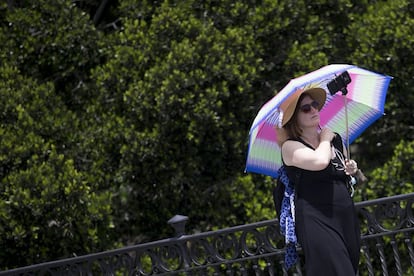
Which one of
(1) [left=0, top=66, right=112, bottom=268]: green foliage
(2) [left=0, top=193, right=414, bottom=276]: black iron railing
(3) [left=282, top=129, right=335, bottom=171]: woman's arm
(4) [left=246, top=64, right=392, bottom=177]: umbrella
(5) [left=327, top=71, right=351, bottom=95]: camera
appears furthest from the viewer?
(1) [left=0, top=66, right=112, bottom=268]: green foliage

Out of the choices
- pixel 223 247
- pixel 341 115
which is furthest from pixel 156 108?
pixel 341 115

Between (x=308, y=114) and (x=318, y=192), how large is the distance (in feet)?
1.41

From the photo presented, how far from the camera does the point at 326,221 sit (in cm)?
485

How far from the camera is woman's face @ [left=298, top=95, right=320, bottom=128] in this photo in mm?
4918

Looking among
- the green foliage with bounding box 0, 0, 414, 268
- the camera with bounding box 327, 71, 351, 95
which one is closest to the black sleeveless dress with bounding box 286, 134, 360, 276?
the camera with bounding box 327, 71, 351, 95

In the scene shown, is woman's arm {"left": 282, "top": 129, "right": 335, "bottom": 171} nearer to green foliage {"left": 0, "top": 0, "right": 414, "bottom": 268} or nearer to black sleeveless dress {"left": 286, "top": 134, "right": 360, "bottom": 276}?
black sleeveless dress {"left": 286, "top": 134, "right": 360, "bottom": 276}

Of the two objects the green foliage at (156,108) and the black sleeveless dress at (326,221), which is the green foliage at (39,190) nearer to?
the green foliage at (156,108)

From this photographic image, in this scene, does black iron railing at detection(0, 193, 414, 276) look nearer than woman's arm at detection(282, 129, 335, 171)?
No

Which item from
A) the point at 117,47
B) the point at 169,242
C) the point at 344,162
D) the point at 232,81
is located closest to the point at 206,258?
the point at 169,242

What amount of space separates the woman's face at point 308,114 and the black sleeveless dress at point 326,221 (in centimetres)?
11

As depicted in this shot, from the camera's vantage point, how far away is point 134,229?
9.56 metres

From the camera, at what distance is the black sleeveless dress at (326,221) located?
4809 mm

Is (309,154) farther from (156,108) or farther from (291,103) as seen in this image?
(156,108)

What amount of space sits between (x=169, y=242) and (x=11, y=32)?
382 cm
